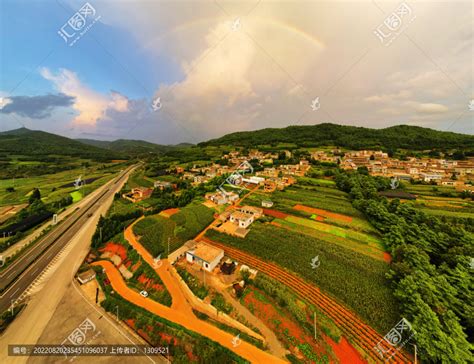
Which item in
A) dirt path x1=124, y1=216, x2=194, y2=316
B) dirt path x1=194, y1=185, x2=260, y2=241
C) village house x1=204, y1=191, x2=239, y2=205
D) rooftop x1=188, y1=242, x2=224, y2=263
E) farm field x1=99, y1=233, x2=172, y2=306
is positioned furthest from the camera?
village house x1=204, y1=191, x2=239, y2=205

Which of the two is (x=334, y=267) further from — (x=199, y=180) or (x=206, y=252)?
(x=199, y=180)

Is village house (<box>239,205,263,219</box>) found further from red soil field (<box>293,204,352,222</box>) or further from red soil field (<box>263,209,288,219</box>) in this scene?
red soil field (<box>293,204,352,222</box>)

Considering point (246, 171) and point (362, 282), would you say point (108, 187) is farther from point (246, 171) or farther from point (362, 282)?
point (362, 282)

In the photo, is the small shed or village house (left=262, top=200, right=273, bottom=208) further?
village house (left=262, top=200, right=273, bottom=208)

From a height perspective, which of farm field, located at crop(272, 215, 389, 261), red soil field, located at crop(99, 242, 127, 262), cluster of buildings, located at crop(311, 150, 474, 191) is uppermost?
cluster of buildings, located at crop(311, 150, 474, 191)

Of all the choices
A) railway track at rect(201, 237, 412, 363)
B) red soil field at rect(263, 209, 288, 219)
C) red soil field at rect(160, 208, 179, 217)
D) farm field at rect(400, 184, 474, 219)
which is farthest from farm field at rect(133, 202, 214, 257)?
farm field at rect(400, 184, 474, 219)

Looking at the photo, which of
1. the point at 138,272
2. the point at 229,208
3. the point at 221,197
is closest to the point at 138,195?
the point at 221,197
